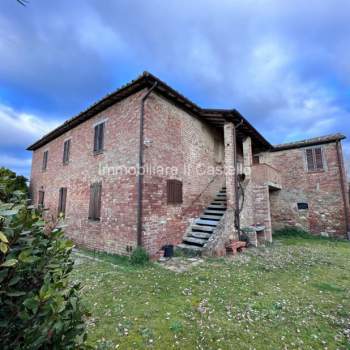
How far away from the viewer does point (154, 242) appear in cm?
612

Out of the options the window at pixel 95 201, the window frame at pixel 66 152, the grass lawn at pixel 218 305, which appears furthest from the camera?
the window frame at pixel 66 152

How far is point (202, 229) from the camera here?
7.34m

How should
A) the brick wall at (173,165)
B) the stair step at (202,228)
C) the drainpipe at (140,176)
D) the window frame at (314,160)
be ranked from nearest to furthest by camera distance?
the drainpipe at (140,176) → the brick wall at (173,165) → the stair step at (202,228) → the window frame at (314,160)

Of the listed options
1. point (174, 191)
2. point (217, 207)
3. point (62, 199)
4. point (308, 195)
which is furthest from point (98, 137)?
point (308, 195)

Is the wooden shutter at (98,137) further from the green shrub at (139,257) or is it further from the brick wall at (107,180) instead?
the green shrub at (139,257)

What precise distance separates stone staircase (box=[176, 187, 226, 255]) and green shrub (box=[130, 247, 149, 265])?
4.76 feet

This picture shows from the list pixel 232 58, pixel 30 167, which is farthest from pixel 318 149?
pixel 30 167

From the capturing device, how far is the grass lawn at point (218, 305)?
2.54 m

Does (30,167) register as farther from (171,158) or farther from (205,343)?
(205,343)

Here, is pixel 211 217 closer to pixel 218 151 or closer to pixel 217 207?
pixel 217 207

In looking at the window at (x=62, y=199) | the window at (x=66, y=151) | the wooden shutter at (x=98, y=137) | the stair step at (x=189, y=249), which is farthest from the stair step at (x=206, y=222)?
the window at (x=66, y=151)

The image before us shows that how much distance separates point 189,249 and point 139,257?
5.93ft

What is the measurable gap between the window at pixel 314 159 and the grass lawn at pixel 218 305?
25.9 ft

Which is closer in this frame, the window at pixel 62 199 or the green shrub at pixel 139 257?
the green shrub at pixel 139 257
